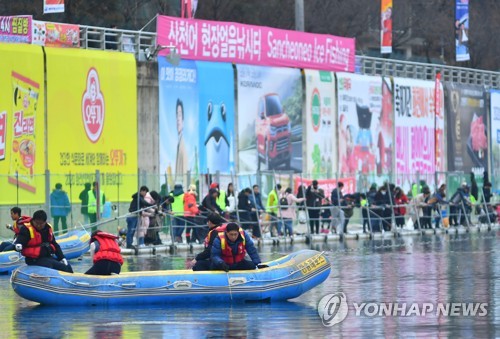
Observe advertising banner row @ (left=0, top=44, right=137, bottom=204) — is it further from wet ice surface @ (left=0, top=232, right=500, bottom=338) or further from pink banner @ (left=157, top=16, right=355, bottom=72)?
wet ice surface @ (left=0, top=232, right=500, bottom=338)

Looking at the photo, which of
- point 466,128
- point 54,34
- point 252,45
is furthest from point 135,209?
point 466,128

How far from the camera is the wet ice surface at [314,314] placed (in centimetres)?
1445

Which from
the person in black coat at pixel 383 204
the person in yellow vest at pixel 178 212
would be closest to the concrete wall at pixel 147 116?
the person in black coat at pixel 383 204

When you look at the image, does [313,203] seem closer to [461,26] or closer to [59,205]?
[59,205]

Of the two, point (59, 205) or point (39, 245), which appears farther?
point (59, 205)

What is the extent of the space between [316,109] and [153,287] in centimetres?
3280

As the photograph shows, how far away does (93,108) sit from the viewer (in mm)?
41125

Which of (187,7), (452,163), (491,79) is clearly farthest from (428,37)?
(187,7)

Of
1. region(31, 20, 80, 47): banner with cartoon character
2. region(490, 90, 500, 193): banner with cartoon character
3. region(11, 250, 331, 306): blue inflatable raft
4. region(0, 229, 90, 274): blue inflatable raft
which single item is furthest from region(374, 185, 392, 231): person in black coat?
region(11, 250, 331, 306): blue inflatable raft

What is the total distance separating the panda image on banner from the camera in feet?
147

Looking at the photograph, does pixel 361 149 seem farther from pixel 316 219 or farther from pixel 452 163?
pixel 316 219

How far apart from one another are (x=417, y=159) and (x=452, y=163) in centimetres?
321

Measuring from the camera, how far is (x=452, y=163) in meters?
59.2

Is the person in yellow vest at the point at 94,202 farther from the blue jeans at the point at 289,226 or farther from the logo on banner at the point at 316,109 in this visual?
the logo on banner at the point at 316,109
